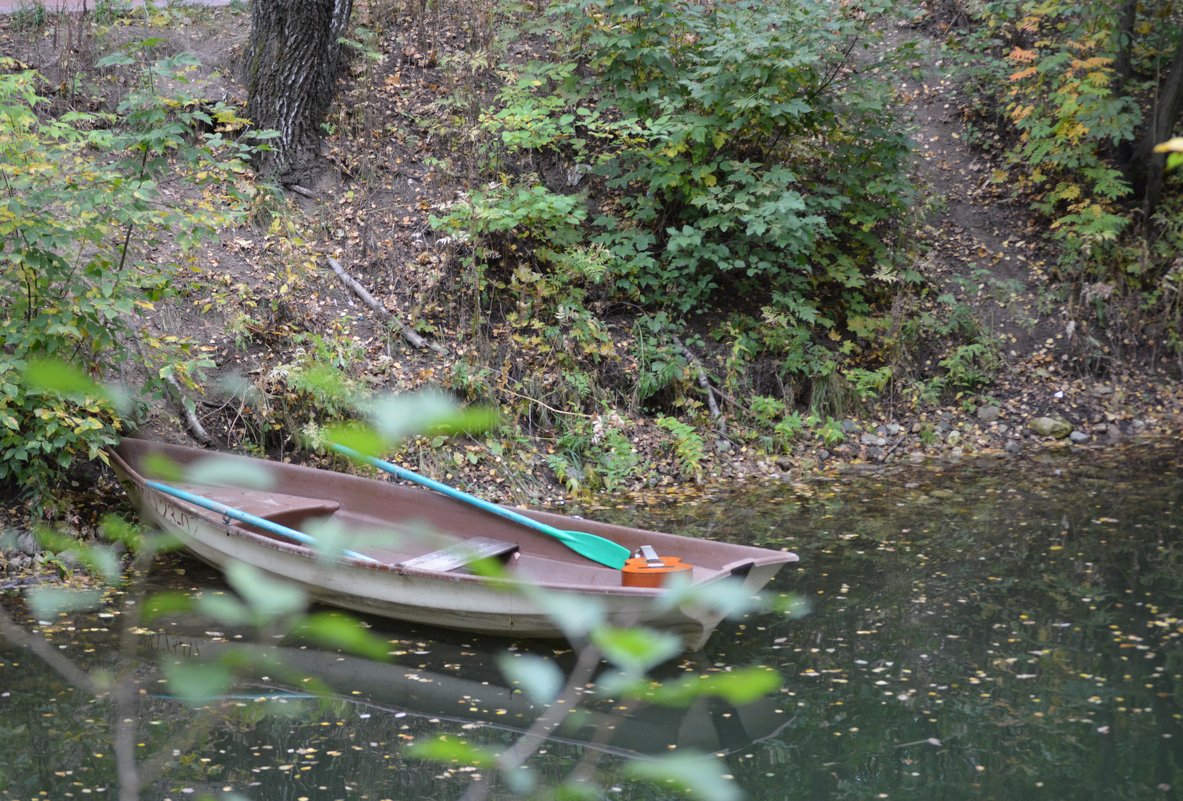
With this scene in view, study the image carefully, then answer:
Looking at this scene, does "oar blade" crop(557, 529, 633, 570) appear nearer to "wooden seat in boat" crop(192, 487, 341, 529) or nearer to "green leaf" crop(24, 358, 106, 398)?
"wooden seat in boat" crop(192, 487, 341, 529)

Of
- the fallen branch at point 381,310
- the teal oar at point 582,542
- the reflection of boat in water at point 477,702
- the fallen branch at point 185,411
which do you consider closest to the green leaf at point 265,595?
the reflection of boat in water at point 477,702

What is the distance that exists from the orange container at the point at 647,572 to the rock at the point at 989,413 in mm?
5758

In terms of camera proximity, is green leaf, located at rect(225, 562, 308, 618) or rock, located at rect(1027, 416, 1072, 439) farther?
rock, located at rect(1027, 416, 1072, 439)

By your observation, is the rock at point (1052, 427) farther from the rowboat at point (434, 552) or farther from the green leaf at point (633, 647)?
the green leaf at point (633, 647)

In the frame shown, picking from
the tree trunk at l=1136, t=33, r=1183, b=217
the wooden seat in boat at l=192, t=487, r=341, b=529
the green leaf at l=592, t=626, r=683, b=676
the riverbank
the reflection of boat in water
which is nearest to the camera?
the green leaf at l=592, t=626, r=683, b=676

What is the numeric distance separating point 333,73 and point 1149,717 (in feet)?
31.3

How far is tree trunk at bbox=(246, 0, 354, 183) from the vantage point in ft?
35.3

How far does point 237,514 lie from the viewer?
6.36 metres

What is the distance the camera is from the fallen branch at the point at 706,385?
33.0ft

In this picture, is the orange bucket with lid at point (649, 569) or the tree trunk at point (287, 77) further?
the tree trunk at point (287, 77)

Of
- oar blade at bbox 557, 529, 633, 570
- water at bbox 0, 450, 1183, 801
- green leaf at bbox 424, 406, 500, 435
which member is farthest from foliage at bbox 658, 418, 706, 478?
green leaf at bbox 424, 406, 500, 435

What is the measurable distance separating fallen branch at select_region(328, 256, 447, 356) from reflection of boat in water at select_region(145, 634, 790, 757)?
4.10 metres

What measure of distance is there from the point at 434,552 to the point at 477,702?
1.43 meters

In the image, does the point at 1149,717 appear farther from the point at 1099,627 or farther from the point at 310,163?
the point at 310,163
